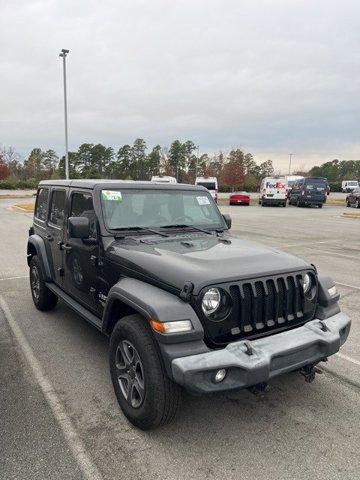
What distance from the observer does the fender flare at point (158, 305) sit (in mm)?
2680

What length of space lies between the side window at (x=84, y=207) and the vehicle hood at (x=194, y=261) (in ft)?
1.20

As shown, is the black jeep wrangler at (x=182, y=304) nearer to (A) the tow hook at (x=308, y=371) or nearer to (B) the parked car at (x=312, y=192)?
(A) the tow hook at (x=308, y=371)

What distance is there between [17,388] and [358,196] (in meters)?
32.3

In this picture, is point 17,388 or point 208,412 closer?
point 208,412

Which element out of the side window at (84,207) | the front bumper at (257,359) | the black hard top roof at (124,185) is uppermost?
the black hard top roof at (124,185)

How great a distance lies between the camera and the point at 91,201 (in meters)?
4.06

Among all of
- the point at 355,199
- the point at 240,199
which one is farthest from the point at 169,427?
the point at 355,199

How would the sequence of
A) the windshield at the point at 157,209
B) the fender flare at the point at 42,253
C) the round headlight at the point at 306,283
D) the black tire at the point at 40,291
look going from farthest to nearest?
the black tire at the point at 40,291, the fender flare at the point at 42,253, the windshield at the point at 157,209, the round headlight at the point at 306,283

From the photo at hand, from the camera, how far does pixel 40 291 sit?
5.46 metres

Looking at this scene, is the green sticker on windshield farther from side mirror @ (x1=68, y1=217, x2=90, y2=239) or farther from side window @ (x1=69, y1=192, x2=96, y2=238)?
side mirror @ (x1=68, y1=217, x2=90, y2=239)

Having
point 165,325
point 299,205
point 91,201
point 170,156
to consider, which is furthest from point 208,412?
point 170,156

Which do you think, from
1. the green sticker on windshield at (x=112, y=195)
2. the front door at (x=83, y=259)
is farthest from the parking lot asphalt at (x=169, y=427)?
the green sticker on windshield at (x=112, y=195)

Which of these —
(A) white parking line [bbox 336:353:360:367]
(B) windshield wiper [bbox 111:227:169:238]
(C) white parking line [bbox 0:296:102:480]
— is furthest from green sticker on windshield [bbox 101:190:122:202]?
(A) white parking line [bbox 336:353:360:367]

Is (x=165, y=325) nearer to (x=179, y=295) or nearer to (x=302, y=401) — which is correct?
(x=179, y=295)
